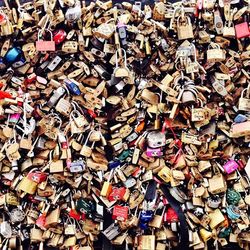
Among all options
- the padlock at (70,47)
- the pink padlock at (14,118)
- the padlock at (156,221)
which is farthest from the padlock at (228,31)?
the pink padlock at (14,118)

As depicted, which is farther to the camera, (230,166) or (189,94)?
(230,166)

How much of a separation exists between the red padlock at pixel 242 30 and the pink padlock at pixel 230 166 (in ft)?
2.05

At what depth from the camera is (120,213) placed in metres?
3.01

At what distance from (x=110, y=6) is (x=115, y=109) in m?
0.51

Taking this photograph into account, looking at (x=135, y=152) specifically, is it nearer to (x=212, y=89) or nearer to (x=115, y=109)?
(x=115, y=109)

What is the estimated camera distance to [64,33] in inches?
119

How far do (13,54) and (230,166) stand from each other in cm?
122

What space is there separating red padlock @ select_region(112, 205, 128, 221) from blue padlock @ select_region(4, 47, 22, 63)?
90 centimetres

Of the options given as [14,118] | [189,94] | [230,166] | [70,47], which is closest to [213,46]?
[189,94]

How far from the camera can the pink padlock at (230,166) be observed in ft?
9.93

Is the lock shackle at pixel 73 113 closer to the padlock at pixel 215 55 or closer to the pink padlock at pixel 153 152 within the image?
the pink padlock at pixel 153 152

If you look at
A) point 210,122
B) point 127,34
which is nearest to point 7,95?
point 127,34

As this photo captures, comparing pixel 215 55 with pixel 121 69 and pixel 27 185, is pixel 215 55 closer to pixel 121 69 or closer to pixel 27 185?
pixel 121 69

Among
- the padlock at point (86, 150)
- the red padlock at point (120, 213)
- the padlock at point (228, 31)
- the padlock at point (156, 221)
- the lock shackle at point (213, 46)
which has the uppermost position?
the padlock at point (228, 31)
